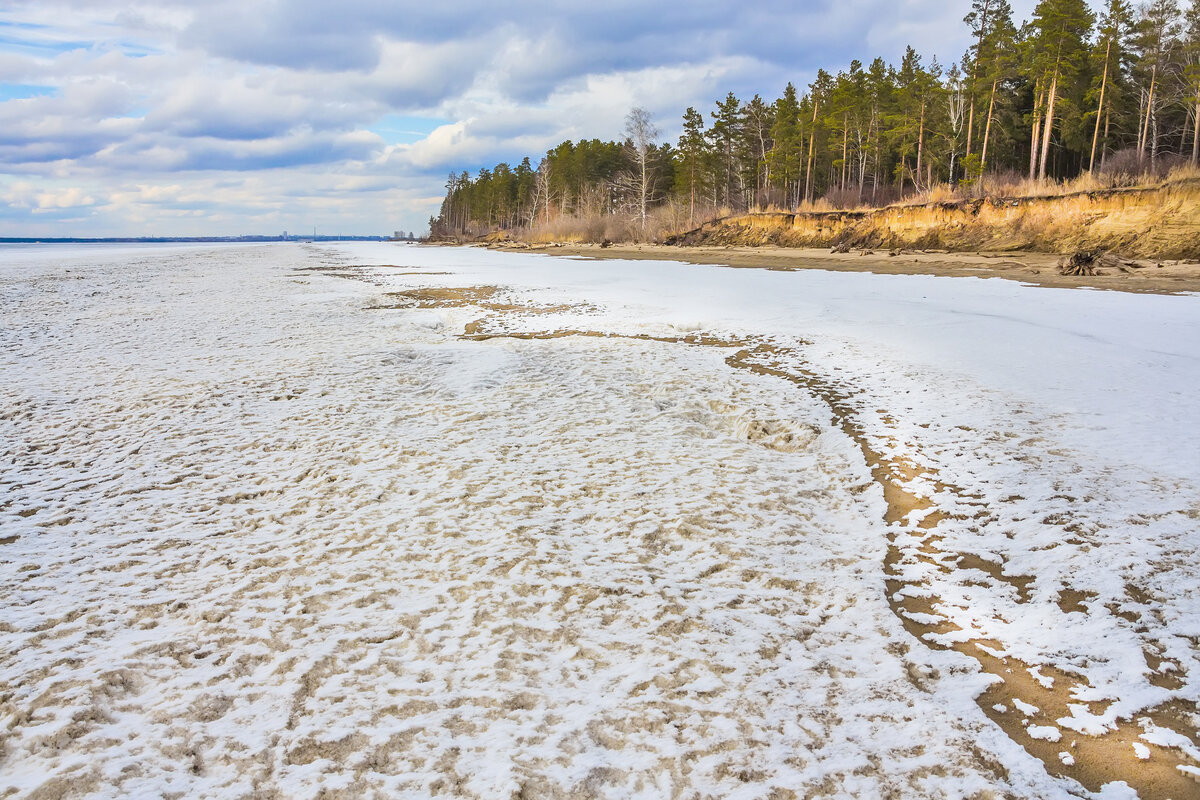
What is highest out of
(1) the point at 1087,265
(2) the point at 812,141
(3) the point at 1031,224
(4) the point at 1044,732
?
(2) the point at 812,141

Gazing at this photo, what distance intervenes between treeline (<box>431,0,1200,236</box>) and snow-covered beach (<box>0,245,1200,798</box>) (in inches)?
1001

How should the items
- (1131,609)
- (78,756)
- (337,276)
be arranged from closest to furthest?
(78,756)
(1131,609)
(337,276)

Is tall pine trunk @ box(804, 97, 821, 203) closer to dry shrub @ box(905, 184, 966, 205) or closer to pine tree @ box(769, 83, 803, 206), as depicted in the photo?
pine tree @ box(769, 83, 803, 206)

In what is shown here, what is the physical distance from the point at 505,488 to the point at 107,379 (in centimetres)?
517

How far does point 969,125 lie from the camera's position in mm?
37469

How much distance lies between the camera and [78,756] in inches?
73.7

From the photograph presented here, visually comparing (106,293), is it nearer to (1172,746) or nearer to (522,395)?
(522,395)

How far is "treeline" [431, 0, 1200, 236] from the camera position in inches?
1355

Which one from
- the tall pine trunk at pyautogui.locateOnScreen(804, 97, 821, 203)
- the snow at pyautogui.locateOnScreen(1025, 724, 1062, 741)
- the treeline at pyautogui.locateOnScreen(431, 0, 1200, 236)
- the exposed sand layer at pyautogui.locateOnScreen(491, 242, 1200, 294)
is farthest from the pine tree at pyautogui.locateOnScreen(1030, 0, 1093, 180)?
the snow at pyautogui.locateOnScreen(1025, 724, 1062, 741)

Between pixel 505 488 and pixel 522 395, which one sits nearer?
pixel 505 488

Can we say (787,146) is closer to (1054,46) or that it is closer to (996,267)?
(1054,46)

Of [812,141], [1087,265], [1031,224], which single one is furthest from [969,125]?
[1087,265]

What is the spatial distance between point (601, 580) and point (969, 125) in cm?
4445

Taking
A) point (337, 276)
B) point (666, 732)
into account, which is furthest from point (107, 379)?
point (337, 276)
